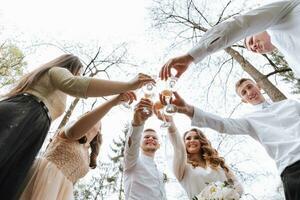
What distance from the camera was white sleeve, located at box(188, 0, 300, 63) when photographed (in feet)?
6.89

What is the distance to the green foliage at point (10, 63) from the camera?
439 inches

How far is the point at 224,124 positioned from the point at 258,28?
0.91 m

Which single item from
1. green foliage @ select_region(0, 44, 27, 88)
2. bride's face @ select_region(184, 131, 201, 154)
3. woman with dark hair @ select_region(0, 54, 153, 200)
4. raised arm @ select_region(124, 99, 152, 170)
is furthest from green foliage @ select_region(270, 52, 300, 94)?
green foliage @ select_region(0, 44, 27, 88)

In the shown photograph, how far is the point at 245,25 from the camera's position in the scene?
83.6 inches

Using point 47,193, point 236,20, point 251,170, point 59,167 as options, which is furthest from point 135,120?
point 251,170

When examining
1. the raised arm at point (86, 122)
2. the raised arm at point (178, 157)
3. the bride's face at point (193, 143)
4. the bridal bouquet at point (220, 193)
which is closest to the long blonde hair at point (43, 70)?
the raised arm at point (86, 122)

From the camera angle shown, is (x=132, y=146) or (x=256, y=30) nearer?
(x=256, y=30)

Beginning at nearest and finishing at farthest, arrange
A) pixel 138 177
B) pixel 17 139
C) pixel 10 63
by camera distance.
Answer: pixel 17 139 < pixel 138 177 < pixel 10 63

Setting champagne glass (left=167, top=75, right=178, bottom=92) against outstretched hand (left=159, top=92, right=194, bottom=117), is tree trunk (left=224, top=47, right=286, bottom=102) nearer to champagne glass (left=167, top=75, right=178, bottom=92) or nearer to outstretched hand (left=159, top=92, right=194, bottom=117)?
outstretched hand (left=159, top=92, right=194, bottom=117)

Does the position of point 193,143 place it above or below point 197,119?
above

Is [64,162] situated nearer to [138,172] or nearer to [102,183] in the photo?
[138,172]

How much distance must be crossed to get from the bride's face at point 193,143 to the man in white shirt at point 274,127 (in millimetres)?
897

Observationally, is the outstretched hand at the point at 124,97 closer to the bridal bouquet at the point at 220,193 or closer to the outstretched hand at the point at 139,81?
the outstretched hand at the point at 139,81

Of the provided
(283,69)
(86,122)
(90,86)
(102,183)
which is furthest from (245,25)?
(102,183)
